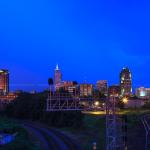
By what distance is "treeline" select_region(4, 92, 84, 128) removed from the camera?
3718 inches

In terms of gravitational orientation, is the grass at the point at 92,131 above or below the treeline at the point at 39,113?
below

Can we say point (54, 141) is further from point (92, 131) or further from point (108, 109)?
point (108, 109)

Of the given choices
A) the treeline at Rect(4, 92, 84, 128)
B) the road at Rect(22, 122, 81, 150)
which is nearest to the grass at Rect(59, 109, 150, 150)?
the road at Rect(22, 122, 81, 150)

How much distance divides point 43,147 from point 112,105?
18.3 m

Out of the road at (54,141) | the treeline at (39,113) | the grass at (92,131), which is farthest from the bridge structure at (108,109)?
the treeline at (39,113)

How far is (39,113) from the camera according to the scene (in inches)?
4621

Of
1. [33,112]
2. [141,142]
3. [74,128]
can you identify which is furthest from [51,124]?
[141,142]

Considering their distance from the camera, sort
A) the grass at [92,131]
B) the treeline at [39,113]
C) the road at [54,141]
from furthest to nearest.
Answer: the treeline at [39,113] → the grass at [92,131] → the road at [54,141]

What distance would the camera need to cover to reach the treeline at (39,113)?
310 ft

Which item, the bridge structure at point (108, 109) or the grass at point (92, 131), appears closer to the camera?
the bridge structure at point (108, 109)

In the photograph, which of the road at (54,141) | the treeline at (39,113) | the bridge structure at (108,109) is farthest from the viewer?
the treeline at (39,113)

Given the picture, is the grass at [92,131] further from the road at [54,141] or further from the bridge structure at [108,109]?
the bridge structure at [108,109]

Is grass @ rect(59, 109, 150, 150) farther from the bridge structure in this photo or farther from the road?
the bridge structure

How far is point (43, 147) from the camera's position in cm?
6462
